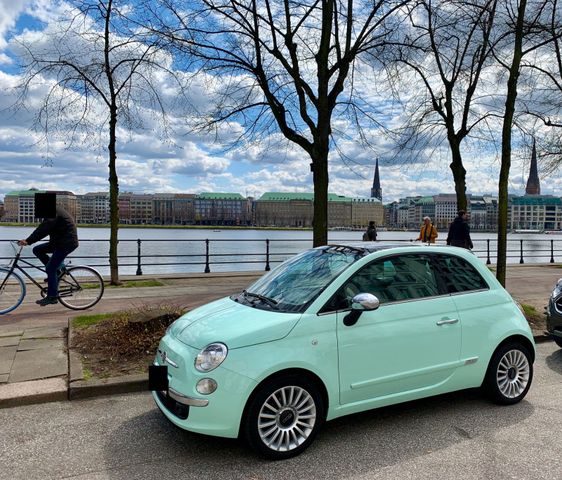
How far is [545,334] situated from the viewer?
775 cm

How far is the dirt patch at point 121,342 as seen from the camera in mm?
5387

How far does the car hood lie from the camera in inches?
143

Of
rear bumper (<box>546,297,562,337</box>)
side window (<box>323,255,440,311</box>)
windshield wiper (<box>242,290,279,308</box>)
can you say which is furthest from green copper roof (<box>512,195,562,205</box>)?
windshield wiper (<box>242,290,279,308</box>)

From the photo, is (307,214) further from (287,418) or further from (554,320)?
(287,418)

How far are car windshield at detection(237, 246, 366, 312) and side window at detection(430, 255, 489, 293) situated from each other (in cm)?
84

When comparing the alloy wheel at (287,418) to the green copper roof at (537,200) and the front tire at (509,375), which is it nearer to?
the front tire at (509,375)

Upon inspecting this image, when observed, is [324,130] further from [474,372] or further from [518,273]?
[518,273]

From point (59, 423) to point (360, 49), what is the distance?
938 centimetres

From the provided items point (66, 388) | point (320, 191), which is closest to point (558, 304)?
point (320, 191)

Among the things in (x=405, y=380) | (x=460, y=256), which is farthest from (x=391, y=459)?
(x=460, y=256)

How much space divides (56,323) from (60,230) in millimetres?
1481

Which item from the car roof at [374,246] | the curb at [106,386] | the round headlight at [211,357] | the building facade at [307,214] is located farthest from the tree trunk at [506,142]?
the building facade at [307,214]

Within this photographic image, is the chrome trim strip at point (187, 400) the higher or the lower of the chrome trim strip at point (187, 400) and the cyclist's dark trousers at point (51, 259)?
the lower

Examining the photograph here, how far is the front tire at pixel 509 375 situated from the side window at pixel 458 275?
2.12ft
